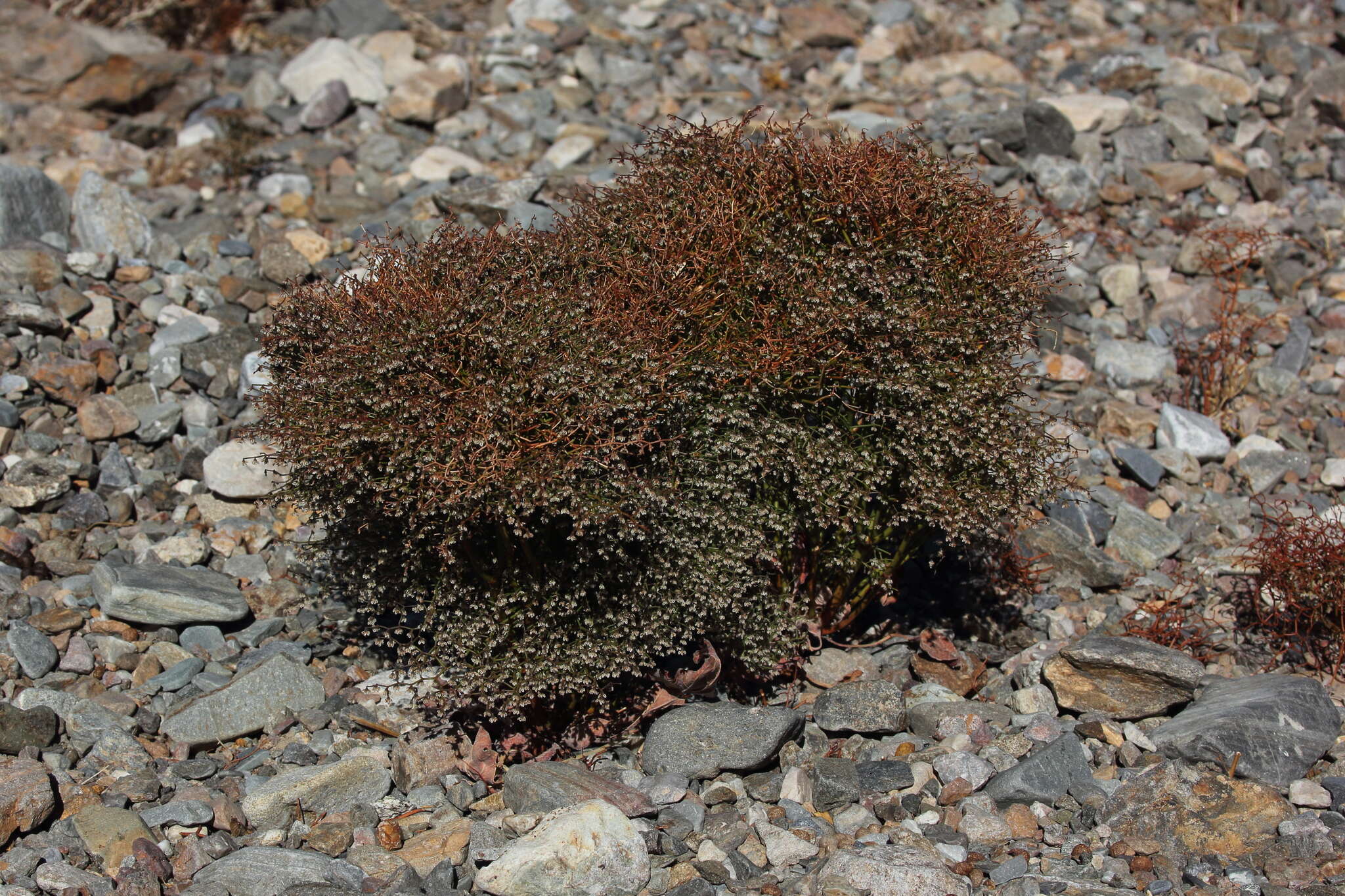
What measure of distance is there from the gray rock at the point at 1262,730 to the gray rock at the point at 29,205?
790cm

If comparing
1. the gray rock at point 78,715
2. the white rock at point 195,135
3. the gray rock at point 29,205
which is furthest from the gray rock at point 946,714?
the white rock at point 195,135

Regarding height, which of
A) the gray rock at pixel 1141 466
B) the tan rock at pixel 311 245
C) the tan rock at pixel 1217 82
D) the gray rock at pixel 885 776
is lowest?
the gray rock at pixel 885 776

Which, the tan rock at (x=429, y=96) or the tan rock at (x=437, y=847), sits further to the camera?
the tan rock at (x=429, y=96)

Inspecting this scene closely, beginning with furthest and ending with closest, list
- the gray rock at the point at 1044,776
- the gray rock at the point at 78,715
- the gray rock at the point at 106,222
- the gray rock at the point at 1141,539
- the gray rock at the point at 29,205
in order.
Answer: the gray rock at the point at 106,222, the gray rock at the point at 29,205, the gray rock at the point at 1141,539, the gray rock at the point at 78,715, the gray rock at the point at 1044,776

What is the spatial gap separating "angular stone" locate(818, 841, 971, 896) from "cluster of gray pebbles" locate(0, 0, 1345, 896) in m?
0.02

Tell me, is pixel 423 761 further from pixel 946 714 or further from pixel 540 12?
pixel 540 12

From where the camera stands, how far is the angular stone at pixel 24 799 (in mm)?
4891

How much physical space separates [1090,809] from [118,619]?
4841 millimetres

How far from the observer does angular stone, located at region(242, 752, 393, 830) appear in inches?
206

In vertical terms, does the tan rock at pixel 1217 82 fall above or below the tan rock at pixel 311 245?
above

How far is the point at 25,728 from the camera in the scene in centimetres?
547

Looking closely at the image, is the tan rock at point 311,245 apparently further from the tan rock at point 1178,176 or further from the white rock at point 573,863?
the tan rock at point 1178,176

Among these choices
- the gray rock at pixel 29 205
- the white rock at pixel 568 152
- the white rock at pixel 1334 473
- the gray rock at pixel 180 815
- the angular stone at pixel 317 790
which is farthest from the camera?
the white rock at pixel 568 152

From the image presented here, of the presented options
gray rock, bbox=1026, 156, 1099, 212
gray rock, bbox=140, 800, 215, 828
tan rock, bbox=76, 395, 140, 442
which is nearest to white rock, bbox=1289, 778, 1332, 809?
gray rock, bbox=140, 800, 215, 828
